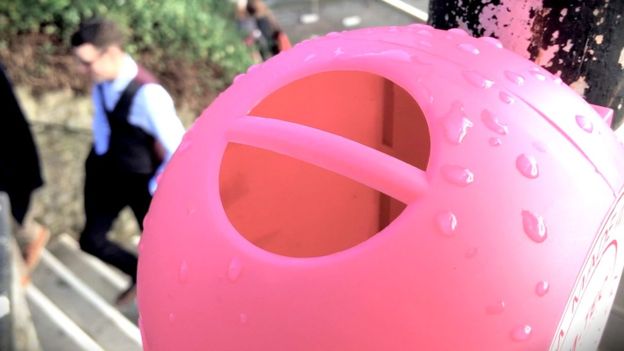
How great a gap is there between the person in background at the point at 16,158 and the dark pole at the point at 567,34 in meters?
2.56

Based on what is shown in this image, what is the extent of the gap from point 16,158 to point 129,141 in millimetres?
877

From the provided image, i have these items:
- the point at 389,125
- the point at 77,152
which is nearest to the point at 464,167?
the point at 389,125

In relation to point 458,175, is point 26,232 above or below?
below

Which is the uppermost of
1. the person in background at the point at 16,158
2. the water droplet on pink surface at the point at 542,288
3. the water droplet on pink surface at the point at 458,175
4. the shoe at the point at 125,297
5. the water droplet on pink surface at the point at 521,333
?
the water droplet on pink surface at the point at 458,175

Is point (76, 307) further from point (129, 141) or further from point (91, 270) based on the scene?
point (129, 141)

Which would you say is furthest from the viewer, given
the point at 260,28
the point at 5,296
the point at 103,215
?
the point at 260,28

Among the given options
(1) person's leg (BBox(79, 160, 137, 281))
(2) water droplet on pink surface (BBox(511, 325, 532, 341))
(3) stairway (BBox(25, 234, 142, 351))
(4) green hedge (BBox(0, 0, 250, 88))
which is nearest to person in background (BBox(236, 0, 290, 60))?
(4) green hedge (BBox(0, 0, 250, 88))

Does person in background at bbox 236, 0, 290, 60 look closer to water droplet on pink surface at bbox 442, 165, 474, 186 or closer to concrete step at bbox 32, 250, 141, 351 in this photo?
concrete step at bbox 32, 250, 141, 351

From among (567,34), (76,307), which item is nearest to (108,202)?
(76,307)

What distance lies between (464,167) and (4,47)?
473 centimetres

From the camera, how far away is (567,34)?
114cm

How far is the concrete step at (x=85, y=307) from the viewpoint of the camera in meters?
3.13

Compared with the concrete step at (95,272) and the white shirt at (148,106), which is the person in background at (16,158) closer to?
the concrete step at (95,272)

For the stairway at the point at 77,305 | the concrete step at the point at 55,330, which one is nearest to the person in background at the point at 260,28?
the stairway at the point at 77,305
